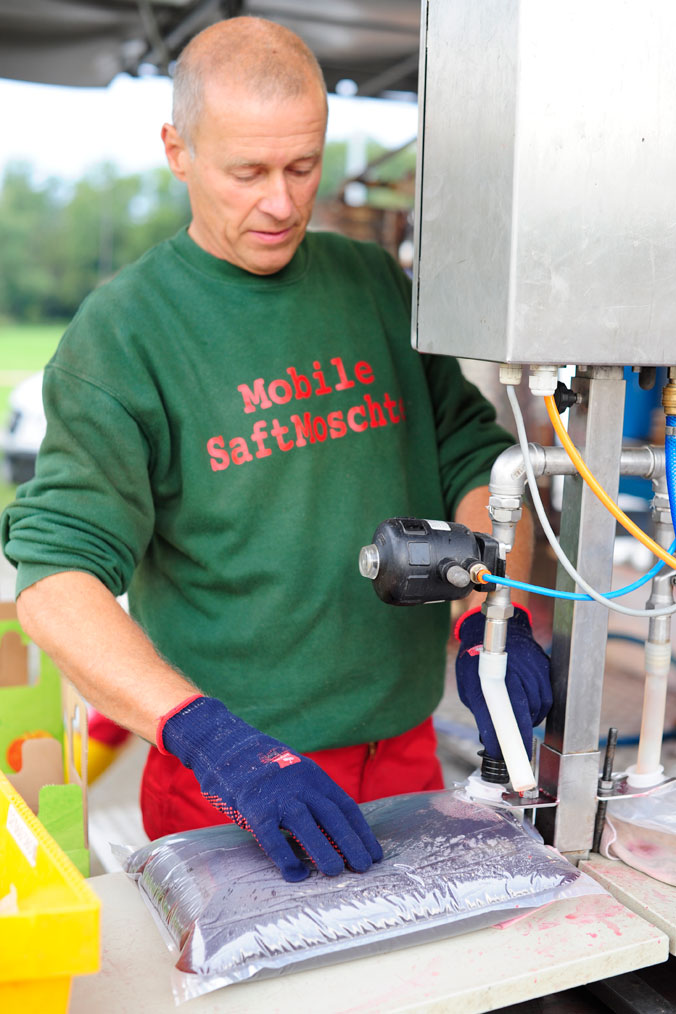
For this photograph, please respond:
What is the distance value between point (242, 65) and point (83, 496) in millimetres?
574

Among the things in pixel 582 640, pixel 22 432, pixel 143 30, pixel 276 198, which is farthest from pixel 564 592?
pixel 22 432

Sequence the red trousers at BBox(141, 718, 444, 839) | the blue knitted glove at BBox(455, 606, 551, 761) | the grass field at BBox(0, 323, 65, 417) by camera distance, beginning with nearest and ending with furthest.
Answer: the blue knitted glove at BBox(455, 606, 551, 761) < the red trousers at BBox(141, 718, 444, 839) < the grass field at BBox(0, 323, 65, 417)

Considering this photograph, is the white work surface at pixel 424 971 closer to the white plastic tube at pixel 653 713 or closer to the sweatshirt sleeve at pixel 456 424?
the white plastic tube at pixel 653 713

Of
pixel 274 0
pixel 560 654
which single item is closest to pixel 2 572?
pixel 274 0

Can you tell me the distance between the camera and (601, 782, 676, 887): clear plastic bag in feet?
3.35

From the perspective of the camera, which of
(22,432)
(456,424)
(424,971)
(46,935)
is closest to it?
(46,935)

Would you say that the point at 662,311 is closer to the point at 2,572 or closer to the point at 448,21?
the point at 448,21

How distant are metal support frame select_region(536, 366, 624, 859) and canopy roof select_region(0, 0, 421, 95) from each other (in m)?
2.23

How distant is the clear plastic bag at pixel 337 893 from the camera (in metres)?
0.82

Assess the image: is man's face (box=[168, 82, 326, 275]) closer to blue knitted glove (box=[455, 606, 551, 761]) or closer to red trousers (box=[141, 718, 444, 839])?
blue knitted glove (box=[455, 606, 551, 761])

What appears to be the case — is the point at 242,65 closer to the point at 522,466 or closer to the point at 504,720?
the point at 522,466

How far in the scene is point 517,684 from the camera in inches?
39.9

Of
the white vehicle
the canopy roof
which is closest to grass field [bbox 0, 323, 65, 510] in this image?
the white vehicle

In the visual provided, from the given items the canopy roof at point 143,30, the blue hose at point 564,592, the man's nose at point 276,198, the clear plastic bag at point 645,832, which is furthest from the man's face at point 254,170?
the canopy roof at point 143,30
